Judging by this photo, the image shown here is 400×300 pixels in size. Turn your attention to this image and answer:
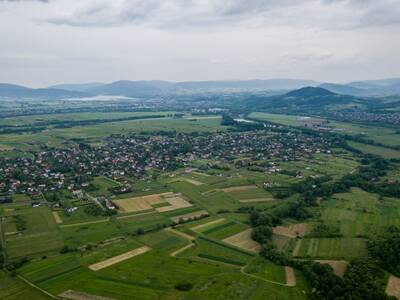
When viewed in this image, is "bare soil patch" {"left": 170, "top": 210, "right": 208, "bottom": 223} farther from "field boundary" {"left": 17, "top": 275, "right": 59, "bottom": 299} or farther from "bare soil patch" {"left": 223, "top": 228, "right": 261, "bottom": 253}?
"field boundary" {"left": 17, "top": 275, "right": 59, "bottom": 299}

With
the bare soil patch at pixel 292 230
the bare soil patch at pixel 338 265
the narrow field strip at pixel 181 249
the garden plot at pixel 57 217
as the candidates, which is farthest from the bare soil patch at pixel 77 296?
the bare soil patch at pixel 292 230

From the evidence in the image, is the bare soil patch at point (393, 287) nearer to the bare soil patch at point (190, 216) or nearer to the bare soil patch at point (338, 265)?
the bare soil patch at point (338, 265)

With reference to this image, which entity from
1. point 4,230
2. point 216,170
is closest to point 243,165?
point 216,170

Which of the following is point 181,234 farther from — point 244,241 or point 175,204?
point 175,204

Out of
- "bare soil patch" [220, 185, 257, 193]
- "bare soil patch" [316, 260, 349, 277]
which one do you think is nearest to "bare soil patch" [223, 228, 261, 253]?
"bare soil patch" [316, 260, 349, 277]

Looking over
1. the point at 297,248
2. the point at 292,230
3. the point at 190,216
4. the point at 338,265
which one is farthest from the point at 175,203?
the point at 338,265
